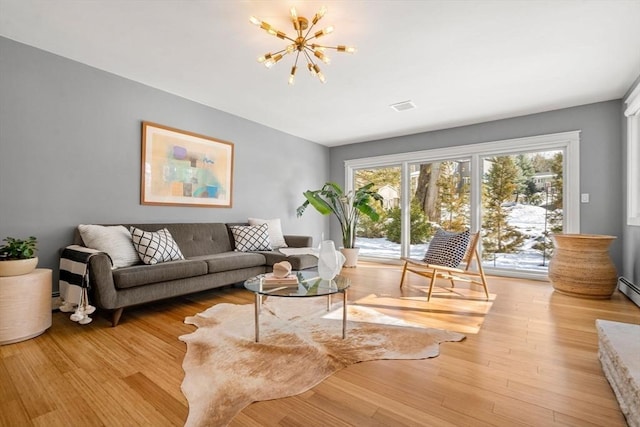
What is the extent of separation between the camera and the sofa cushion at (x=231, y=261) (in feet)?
9.97

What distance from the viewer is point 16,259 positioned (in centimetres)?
212

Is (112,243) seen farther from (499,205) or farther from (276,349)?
(499,205)

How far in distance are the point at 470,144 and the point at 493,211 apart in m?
1.10

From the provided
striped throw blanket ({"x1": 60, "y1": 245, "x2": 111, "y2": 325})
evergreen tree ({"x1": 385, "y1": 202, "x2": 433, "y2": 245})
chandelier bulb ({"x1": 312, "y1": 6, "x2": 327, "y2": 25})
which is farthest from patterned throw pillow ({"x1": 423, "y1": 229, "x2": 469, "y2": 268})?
striped throw blanket ({"x1": 60, "y1": 245, "x2": 111, "y2": 325})

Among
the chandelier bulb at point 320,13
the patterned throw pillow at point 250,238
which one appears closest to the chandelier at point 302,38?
the chandelier bulb at point 320,13

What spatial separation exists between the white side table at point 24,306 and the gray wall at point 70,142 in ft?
2.34

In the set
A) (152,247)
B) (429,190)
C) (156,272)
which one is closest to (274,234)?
(152,247)

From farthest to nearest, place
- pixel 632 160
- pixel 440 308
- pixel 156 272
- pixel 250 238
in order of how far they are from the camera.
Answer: pixel 250 238 → pixel 632 160 → pixel 440 308 → pixel 156 272

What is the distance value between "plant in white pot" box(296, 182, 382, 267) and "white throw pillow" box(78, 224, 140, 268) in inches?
112

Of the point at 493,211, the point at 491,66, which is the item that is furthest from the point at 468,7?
the point at 493,211

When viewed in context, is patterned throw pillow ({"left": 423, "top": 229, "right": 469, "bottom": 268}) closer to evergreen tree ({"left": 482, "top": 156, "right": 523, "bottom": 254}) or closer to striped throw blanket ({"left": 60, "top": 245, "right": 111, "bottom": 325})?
evergreen tree ({"left": 482, "top": 156, "right": 523, "bottom": 254})

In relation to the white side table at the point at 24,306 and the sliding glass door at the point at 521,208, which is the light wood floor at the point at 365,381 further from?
the sliding glass door at the point at 521,208

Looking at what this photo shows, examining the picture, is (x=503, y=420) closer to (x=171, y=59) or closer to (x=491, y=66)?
(x=491, y=66)

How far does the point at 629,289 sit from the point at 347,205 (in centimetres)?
376
